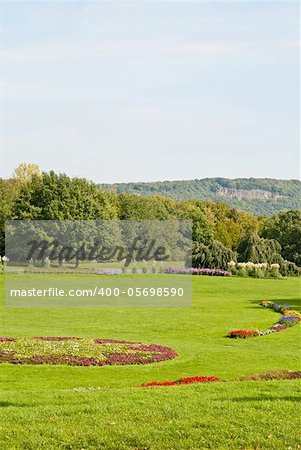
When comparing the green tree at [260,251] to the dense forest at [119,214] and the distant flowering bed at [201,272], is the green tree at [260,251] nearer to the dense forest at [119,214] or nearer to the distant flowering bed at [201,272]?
the dense forest at [119,214]

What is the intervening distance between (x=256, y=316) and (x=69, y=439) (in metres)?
28.9

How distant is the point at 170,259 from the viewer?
8319 cm

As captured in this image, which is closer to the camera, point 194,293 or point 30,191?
point 194,293

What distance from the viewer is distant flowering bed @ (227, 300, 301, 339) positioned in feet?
105

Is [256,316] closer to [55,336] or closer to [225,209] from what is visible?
[55,336]

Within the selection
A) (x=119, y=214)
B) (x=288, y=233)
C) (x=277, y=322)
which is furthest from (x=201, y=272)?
(x=119, y=214)

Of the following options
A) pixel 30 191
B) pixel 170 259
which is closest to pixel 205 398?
pixel 30 191

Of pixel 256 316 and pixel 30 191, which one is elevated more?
pixel 30 191

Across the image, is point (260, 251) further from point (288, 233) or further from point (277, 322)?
point (277, 322)

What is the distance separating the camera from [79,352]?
1014 inches

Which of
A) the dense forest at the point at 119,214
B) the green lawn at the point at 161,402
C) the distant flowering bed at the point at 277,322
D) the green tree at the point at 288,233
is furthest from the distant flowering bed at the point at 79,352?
the green tree at the point at 288,233

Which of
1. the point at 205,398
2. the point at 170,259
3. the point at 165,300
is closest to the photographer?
the point at 205,398

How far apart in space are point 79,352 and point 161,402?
11216 mm

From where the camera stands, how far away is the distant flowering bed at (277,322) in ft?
105
